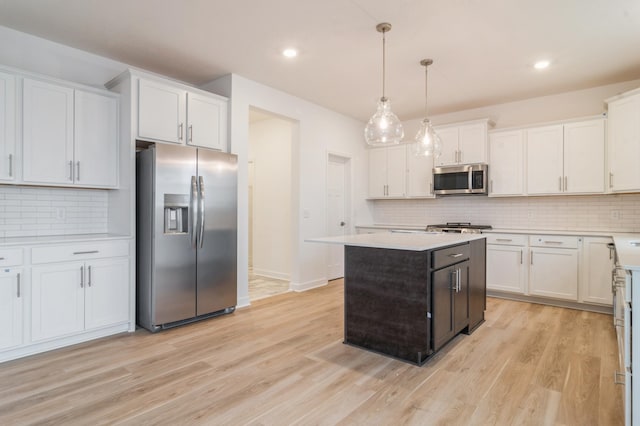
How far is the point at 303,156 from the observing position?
5160mm

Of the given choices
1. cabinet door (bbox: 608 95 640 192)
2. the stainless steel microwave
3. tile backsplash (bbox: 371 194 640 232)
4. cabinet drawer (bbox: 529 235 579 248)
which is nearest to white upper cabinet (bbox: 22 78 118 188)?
the stainless steel microwave

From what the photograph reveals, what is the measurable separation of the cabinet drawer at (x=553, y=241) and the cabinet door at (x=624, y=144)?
0.72 m

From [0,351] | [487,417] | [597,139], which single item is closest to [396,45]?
[597,139]

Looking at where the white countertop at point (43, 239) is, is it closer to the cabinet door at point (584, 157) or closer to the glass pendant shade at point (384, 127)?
the glass pendant shade at point (384, 127)

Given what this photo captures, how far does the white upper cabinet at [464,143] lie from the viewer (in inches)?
199

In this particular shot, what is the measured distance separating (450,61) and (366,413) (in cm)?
346

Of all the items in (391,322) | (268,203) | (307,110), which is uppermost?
(307,110)

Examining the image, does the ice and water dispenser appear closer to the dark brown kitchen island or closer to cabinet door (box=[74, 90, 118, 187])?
cabinet door (box=[74, 90, 118, 187])

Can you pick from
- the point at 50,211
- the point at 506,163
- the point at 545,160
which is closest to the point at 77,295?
the point at 50,211

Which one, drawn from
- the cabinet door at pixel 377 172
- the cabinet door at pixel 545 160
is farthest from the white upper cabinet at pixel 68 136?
the cabinet door at pixel 545 160

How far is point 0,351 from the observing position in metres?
2.69

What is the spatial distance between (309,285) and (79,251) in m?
3.00

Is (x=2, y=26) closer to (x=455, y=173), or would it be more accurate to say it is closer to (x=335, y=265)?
(x=335, y=265)

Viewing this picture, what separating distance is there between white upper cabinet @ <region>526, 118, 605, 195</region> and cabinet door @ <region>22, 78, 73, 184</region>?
5235 millimetres
